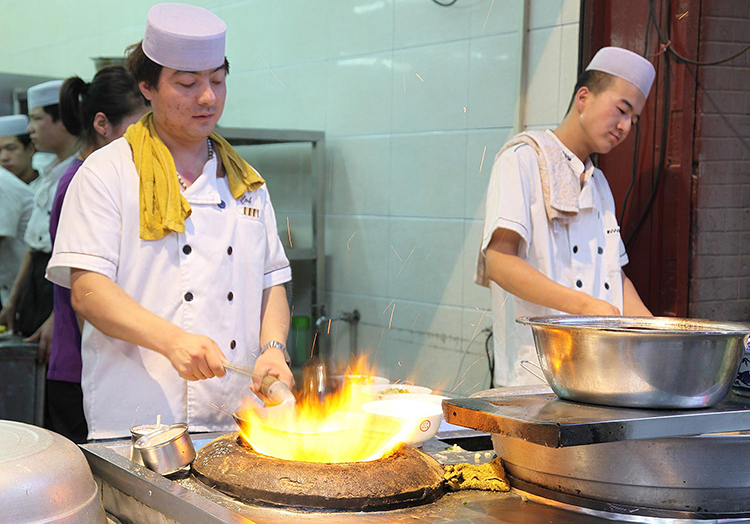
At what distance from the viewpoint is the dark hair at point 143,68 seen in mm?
2107

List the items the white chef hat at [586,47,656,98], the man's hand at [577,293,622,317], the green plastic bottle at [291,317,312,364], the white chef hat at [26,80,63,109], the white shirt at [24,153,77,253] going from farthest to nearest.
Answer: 1. the green plastic bottle at [291,317,312,364]
2. the white shirt at [24,153,77,253]
3. the white chef hat at [26,80,63,109]
4. the white chef hat at [586,47,656,98]
5. the man's hand at [577,293,622,317]

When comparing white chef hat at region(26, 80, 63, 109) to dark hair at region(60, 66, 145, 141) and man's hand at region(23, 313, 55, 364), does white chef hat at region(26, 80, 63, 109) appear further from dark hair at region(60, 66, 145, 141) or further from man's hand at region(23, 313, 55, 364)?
man's hand at region(23, 313, 55, 364)

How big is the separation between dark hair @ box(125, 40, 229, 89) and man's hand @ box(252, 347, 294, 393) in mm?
736

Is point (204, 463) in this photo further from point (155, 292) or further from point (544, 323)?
point (155, 292)

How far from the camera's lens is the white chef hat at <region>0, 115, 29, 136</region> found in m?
3.04

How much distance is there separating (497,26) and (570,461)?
2671mm

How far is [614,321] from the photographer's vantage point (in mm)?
1373

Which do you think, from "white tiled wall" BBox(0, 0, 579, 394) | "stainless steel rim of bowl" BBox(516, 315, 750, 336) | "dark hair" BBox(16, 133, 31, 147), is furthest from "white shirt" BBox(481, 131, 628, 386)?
"dark hair" BBox(16, 133, 31, 147)

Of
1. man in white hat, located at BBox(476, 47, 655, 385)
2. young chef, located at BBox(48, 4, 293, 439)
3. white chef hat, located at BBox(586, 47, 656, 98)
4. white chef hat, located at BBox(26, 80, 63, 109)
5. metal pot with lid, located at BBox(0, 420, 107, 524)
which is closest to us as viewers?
metal pot with lid, located at BBox(0, 420, 107, 524)

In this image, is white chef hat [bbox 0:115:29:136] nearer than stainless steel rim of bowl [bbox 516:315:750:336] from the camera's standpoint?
No

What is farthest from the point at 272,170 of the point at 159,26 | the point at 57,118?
the point at 159,26

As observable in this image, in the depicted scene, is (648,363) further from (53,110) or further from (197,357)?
(53,110)

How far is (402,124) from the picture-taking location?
382 cm

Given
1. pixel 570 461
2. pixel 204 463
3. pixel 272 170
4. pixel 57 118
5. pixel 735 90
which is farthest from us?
pixel 272 170
